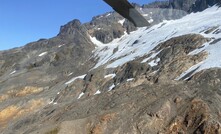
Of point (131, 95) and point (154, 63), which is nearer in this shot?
point (131, 95)

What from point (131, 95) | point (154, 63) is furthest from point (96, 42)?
point (131, 95)

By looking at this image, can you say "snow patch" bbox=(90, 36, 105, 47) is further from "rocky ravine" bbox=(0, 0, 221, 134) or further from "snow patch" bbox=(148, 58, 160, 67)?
"snow patch" bbox=(148, 58, 160, 67)

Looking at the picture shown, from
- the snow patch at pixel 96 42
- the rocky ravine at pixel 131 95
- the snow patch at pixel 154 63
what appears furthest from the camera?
the snow patch at pixel 96 42

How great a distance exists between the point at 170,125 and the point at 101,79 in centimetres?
4620

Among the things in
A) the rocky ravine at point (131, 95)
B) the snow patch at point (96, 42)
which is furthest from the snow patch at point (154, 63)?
the snow patch at point (96, 42)

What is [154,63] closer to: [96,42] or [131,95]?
[131,95]

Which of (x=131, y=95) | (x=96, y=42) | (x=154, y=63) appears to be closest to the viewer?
(x=131, y=95)

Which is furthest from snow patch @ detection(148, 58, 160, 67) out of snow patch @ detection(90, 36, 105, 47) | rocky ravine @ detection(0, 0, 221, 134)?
snow patch @ detection(90, 36, 105, 47)

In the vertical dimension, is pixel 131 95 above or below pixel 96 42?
above

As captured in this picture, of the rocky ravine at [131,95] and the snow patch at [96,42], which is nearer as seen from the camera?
the rocky ravine at [131,95]

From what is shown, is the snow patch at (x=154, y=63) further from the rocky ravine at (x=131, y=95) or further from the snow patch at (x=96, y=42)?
the snow patch at (x=96, y=42)

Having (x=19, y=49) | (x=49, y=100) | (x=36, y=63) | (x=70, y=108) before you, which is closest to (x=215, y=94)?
(x=70, y=108)

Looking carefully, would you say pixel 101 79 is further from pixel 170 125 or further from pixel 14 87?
pixel 170 125

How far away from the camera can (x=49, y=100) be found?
91.4 metres
